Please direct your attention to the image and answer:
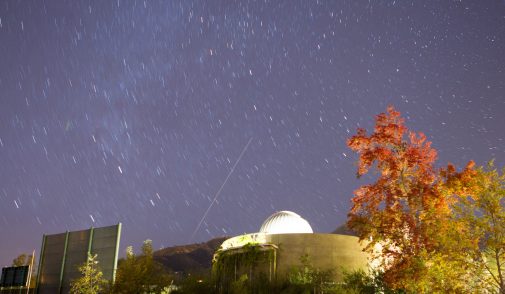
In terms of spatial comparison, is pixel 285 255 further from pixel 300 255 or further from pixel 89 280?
pixel 89 280

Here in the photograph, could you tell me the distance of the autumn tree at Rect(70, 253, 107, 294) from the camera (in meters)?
25.8

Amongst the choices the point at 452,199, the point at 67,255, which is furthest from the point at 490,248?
the point at 67,255

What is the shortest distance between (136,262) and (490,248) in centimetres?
1961

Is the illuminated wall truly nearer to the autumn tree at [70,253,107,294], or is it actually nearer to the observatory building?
the autumn tree at [70,253,107,294]

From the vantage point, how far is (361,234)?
1805 cm

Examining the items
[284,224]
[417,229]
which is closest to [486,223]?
[417,229]

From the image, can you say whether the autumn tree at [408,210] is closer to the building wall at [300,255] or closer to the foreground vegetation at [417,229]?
the foreground vegetation at [417,229]

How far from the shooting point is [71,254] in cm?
2827

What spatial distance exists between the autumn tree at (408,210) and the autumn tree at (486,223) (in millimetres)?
546

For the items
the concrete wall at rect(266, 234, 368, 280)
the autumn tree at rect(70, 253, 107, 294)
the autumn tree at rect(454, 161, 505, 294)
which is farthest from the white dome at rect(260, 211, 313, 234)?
the autumn tree at rect(454, 161, 505, 294)

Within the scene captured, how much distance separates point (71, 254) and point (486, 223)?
24.3m

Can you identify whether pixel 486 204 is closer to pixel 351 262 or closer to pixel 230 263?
pixel 351 262

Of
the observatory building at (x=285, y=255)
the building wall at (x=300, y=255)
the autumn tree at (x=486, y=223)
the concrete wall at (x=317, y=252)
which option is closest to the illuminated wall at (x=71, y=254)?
the observatory building at (x=285, y=255)

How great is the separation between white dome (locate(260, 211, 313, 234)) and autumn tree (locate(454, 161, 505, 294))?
1711cm
